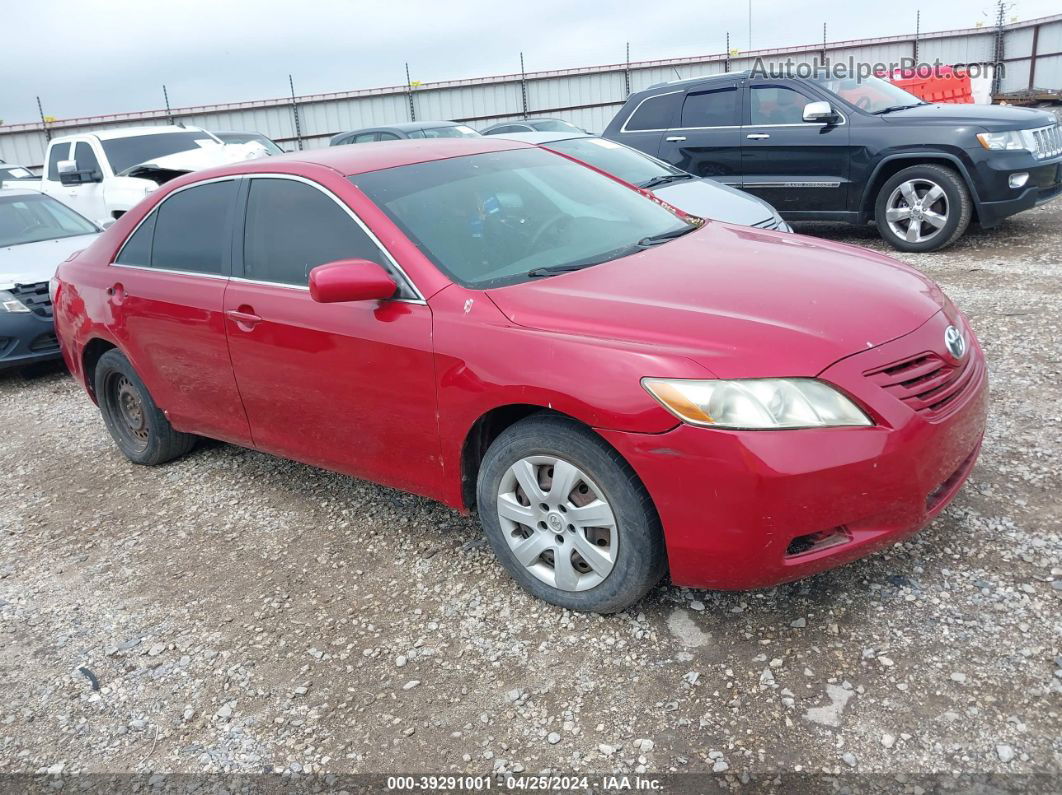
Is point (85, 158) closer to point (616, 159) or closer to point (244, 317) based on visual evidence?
point (616, 159)

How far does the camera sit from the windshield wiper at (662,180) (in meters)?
6.69

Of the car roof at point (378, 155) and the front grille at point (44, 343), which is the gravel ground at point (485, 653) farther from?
the front grille at point (44, 343)

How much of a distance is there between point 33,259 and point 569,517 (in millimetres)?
6447

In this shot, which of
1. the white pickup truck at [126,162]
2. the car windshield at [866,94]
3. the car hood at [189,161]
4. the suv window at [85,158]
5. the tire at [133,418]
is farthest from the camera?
the suv window at [85,158]

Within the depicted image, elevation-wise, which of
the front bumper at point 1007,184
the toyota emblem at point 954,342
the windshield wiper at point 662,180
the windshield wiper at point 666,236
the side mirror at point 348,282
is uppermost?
the side mirror at point 348,282

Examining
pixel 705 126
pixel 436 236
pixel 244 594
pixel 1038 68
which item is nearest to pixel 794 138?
pixel 705 126

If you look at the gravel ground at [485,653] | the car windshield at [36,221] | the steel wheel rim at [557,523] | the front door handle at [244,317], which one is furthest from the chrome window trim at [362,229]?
the car windshield at [36,221]

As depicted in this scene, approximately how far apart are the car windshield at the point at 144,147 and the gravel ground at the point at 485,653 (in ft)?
26.1

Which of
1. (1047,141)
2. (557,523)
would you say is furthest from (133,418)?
(1047,141)

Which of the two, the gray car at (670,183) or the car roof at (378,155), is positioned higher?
the car roof at (378,155)

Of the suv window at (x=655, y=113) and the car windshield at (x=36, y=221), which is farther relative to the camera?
the suv window at (x=655, y=113)

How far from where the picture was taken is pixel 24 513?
4.59m

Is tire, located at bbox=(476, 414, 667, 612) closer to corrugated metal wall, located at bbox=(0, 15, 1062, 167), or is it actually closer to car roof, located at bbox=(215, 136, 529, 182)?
car roof, located at bbox=(215, 136, 529, 182)

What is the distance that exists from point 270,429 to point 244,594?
0.76 metres
